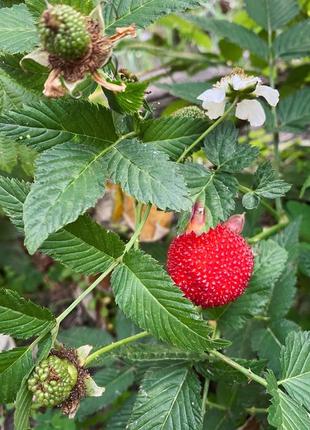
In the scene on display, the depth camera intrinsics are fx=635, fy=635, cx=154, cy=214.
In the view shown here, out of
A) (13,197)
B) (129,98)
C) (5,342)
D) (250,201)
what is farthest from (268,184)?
(5,342)

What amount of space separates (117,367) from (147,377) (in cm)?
43

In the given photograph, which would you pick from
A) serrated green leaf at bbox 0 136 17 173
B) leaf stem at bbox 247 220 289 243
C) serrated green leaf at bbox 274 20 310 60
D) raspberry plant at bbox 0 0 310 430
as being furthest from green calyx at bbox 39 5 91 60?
serrated green leaf at bbox 274 20 310 60

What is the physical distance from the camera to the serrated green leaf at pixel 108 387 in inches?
51.9

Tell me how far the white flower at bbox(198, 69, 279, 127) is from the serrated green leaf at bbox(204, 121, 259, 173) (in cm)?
3

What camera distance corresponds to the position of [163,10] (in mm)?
884

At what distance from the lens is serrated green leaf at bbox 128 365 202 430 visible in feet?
3.07

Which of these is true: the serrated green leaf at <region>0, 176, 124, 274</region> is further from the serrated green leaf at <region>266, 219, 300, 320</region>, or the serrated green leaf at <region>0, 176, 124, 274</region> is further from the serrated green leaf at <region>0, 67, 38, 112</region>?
the serrated green leaf at <region>266, 219, 300, 320</region>

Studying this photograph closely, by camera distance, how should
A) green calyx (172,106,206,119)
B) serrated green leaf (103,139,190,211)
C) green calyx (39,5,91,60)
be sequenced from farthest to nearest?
green calyx (172,106,206,119), serrated green leaf (103,139,190,211), green calyx (39,5,91,60)

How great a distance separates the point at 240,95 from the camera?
948 mm

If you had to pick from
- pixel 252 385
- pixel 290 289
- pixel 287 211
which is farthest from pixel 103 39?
pixel 287 211

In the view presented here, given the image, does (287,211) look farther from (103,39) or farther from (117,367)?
(103,39)

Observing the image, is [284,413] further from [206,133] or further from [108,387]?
[108,387]

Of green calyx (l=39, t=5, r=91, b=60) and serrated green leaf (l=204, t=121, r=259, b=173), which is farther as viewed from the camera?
serrated green leaf (l=204, t=121, r=259, b=173)

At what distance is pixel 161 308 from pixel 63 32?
35 cm
